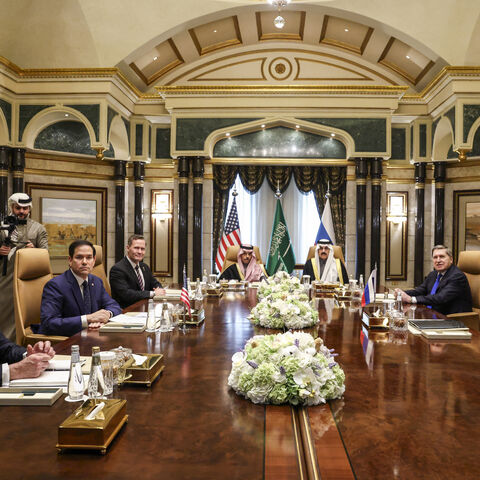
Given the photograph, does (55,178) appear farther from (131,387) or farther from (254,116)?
(131,387)

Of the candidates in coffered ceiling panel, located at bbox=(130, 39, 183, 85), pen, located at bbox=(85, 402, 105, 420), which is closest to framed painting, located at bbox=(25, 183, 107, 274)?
coffered ceiling panel, located at bbox=(130, 39, 183, 85)

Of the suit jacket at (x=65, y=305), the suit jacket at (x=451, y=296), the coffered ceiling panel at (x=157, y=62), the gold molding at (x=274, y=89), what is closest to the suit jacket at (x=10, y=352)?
the suit jacket at (x=65, y=305)

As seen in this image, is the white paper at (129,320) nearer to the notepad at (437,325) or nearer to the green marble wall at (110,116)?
the notepad at (437,325)

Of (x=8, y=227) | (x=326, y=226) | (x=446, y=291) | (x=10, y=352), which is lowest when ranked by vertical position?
(x=10, y=352)

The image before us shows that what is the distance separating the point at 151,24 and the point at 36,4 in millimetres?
1769

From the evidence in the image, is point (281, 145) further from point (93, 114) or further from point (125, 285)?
point (125, 285)

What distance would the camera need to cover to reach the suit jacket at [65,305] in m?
2.89

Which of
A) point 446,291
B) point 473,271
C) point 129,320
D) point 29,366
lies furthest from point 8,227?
point 473,271

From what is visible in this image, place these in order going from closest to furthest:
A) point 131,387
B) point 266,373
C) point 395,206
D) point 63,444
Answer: point 63,444 < point 266,373 < point 131,387 < point 395,206

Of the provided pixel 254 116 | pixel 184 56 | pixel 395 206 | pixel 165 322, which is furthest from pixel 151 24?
pixel 165 322

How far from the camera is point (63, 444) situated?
3.91 ft

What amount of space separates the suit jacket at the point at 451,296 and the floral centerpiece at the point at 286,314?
1.82 m

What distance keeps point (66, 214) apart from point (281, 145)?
415 centimetres

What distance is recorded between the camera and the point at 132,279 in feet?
14.7
